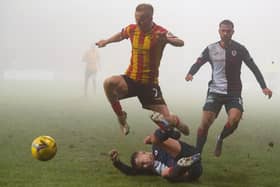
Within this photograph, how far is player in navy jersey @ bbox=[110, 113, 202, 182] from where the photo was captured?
16.3 feet

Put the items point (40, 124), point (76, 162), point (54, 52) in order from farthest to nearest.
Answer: point (54, 52) < point (40, 124) < point (76, 162)

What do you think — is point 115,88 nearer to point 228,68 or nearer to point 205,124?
point 205,124

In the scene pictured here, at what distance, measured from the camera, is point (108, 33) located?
51.2 metres

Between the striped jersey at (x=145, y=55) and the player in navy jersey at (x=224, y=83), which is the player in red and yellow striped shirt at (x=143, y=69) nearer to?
the striped jersey at (x=145, y=55)

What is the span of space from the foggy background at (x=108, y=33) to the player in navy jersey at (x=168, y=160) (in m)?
33.2

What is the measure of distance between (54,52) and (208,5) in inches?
872

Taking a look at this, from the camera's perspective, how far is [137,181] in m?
5.25

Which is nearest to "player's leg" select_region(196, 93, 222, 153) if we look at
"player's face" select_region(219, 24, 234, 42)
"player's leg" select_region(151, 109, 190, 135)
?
"player's face" select_region(219, 24, 234, 42)

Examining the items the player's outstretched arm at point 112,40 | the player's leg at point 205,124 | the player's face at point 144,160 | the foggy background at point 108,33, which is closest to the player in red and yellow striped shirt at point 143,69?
the player's outstretched arm at point 112,40

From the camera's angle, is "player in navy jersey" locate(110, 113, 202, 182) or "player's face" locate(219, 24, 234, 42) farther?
"player's face" locate(219, 24, 234, 42)

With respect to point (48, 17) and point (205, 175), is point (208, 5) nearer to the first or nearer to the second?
point (48, 17)

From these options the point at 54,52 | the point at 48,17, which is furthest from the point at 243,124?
the point at 48,17

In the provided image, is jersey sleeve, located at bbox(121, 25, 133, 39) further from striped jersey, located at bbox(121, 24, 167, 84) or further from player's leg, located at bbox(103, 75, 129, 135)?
player's leg, located at bbox(103, 75, 129, 135)

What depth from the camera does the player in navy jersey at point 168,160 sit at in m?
4.96
